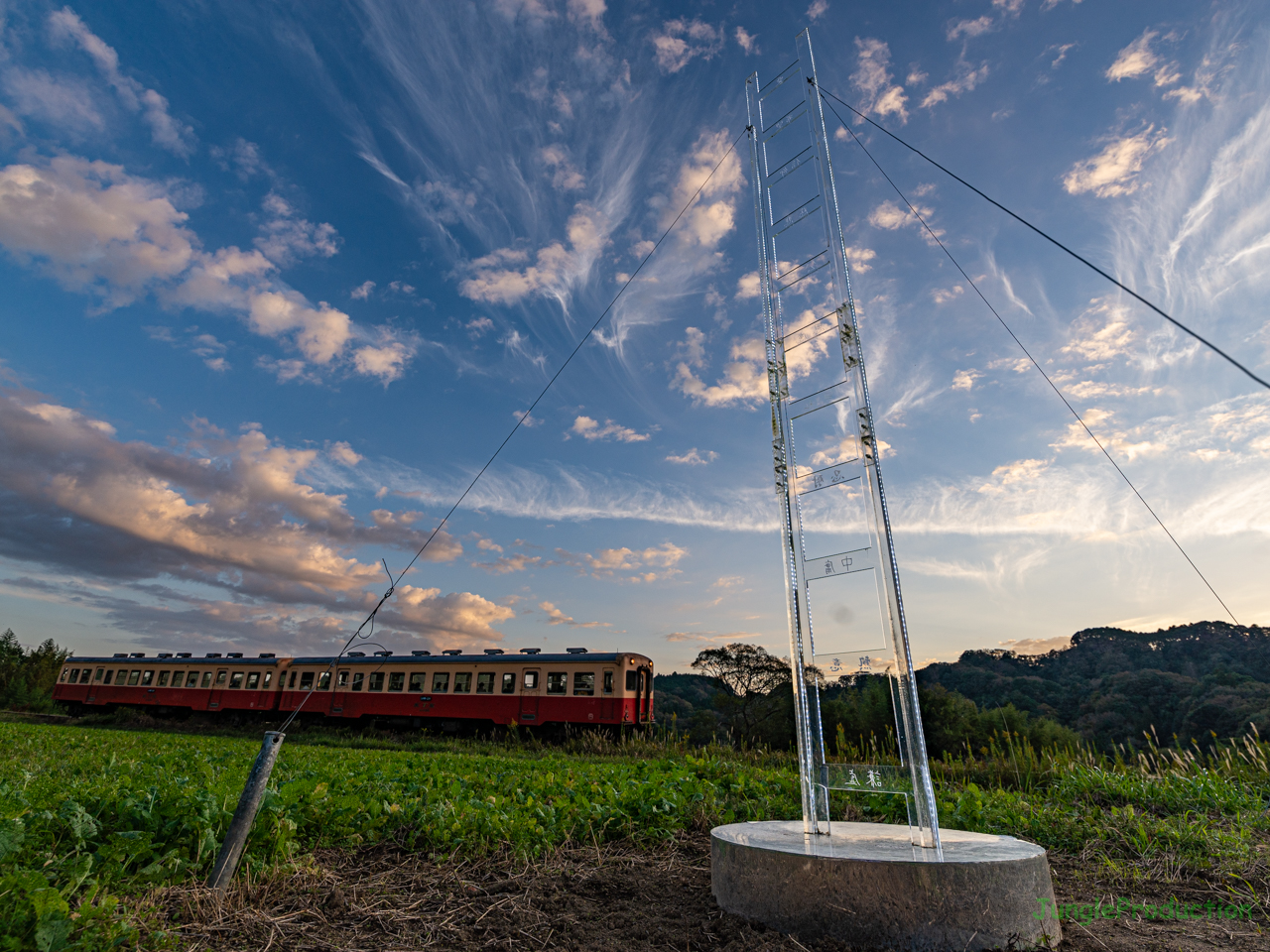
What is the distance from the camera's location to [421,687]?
18.0 meters

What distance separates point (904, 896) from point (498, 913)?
1722mm

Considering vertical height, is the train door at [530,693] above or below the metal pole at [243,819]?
above

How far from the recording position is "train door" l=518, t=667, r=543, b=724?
1602cm

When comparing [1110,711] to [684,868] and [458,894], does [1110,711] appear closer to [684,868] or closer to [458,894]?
[684,868]

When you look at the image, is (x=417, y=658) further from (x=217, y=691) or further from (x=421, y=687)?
(x=217, y=691)

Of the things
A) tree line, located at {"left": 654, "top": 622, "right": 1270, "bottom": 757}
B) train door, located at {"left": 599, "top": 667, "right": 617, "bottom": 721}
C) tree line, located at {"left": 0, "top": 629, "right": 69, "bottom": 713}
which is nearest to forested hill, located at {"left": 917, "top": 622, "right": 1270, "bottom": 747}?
tree line, located at {"left": 654, "top": 622, "right": 1270, "bottom": 757}

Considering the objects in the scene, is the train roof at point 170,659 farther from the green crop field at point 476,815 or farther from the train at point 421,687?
the green crop field at point 476,815

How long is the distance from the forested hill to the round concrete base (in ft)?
52.8

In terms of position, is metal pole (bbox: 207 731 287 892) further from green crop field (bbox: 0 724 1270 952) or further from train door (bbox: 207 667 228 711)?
train door (bbox: 207 667 228 711)

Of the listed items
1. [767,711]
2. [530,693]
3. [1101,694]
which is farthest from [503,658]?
[1101,694]

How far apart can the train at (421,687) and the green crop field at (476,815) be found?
28.1 feet

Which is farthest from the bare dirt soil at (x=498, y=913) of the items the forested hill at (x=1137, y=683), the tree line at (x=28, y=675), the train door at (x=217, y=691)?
the tree line at (x=28, y=675)

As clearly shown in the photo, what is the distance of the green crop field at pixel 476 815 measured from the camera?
8.12 ft

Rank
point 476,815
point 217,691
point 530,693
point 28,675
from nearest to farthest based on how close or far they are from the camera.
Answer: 1. point 476,815
2. point 530,693
3. point 217,691
4. point 28,675
